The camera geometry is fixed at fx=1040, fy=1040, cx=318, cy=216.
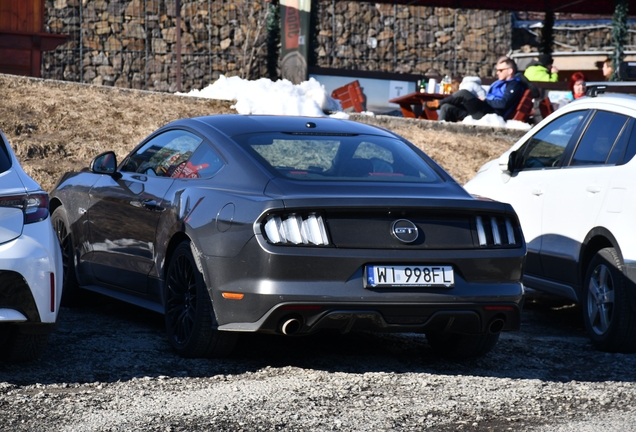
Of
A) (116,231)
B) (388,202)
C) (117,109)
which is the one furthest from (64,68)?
(388,202)

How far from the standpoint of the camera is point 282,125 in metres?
6.30

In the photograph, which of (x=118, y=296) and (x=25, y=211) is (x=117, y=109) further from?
(x=25, y=211)

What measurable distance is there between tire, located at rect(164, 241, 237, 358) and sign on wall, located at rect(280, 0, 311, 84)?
14855 mm

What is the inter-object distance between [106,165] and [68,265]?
1.03 metres

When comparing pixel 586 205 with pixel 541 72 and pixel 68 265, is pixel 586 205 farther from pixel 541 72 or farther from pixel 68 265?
pixel 541 72

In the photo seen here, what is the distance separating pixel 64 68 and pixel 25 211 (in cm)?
2475

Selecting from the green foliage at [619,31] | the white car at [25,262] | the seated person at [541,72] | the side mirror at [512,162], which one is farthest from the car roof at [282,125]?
the green foliage at [619,31]

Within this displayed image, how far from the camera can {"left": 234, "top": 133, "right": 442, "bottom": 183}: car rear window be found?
5680 mm

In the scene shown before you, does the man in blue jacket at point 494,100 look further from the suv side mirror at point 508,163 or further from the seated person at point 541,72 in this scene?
the suv side mirror at point 508,163

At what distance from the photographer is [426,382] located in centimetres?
535

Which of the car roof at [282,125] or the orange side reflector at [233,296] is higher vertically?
the car roof at [282,125]

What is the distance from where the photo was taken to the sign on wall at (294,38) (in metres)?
20.4

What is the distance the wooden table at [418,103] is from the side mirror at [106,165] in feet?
38.3

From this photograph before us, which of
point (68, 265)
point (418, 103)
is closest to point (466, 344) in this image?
point (68, 265)
